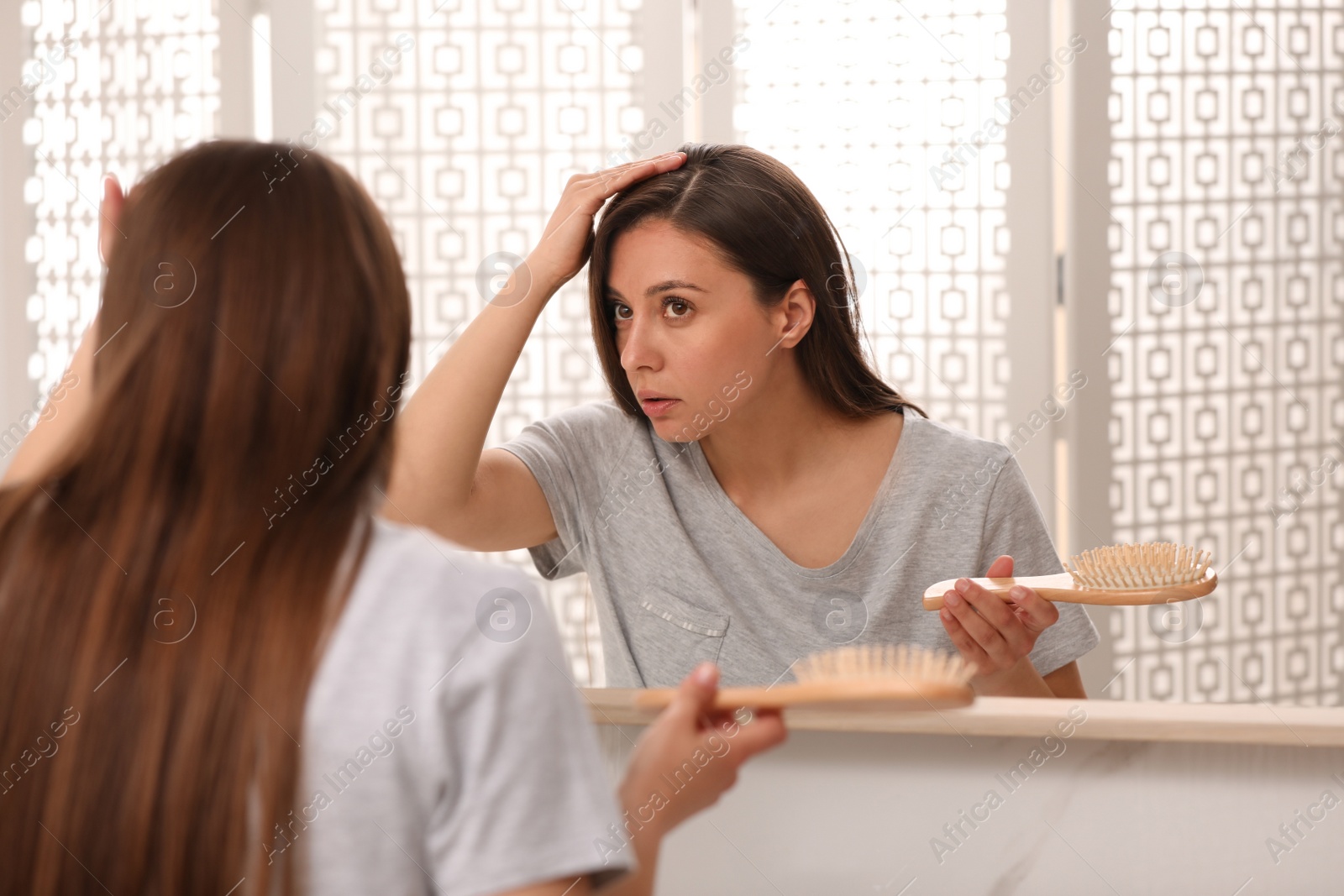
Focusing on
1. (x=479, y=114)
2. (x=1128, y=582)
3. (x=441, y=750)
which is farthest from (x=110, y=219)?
(x=479, y=114)

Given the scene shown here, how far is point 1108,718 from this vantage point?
2.54 ft

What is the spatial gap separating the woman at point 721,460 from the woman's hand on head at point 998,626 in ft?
0.09

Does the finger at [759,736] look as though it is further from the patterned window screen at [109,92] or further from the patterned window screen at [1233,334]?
the patterned window screen at [109,92]

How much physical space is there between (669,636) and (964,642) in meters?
0.30

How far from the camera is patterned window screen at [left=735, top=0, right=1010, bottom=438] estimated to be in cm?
176

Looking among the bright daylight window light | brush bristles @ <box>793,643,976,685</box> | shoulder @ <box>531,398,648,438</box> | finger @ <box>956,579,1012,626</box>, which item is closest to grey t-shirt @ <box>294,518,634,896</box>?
brush bristles @ <box>793,643,976,685</box>

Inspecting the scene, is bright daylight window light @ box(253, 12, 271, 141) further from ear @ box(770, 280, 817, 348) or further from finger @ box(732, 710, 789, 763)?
finger @ box(732, 710, 789, 763)

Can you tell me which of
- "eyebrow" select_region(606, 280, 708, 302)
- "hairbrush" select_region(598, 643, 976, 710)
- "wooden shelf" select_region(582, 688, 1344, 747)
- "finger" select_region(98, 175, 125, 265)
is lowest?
"wooden shelf" select_region(582, 688, 1344, 747)

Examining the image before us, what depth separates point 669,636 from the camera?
1141 mm

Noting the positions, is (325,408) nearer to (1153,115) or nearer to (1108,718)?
(1108,718)

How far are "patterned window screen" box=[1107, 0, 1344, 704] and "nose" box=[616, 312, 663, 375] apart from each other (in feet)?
3.36

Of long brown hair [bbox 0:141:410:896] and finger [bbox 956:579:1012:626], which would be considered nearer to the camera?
long brown hair [bbox 0:141:410:896]

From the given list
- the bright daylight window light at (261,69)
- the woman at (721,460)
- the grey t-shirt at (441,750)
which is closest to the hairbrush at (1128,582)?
the woman at (721,460)

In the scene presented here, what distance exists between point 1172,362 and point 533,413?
109cm
